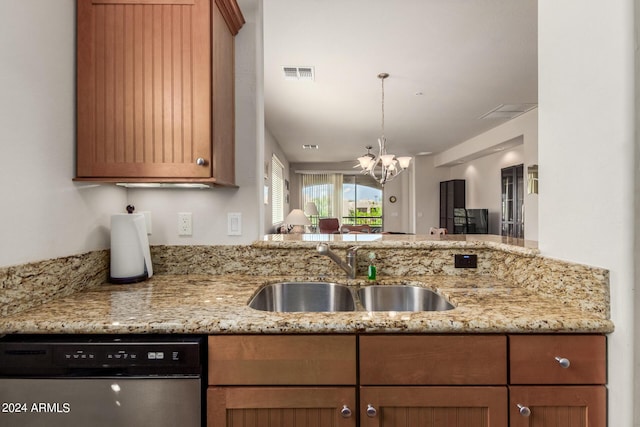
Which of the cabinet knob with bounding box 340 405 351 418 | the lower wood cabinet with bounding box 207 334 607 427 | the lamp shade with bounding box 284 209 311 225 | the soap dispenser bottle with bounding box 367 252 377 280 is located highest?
the lamp shade with bounding box 284 209 311 225

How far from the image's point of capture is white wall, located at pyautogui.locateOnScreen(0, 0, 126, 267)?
1.10 metres

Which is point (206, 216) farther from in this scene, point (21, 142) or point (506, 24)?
point (506, 24)

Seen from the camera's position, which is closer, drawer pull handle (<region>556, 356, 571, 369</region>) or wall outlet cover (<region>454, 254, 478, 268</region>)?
drawer pull handle (<region>556, 356, 571, 369</region>)

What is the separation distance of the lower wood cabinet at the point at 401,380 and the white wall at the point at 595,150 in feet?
0.40

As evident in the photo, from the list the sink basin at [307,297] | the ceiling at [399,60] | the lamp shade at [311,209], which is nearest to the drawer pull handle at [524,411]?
the sink basin at [307,297]

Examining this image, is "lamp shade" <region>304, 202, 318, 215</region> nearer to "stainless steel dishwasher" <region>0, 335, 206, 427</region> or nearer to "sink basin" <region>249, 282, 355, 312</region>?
"sink basin" <region>249, 282, 355, 312</region>

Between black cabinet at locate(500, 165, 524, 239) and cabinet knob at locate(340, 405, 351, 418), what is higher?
black cabinet at locate(500, 165, 524, 239)

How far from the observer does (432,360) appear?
3.39ft

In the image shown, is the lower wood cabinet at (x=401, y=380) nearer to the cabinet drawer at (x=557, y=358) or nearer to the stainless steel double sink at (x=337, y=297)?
the cabinet drawer at (x=557, y=358)

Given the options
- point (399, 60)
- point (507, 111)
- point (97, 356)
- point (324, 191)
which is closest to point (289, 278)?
point (97, 356)

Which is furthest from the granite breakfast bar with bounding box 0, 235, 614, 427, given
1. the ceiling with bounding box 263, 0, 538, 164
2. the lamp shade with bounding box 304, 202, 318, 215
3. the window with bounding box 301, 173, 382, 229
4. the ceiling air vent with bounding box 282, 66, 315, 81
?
the window with bounding box 301, 173, 382, 229

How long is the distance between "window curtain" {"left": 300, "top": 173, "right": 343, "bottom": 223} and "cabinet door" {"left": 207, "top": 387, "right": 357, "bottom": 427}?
9570mm

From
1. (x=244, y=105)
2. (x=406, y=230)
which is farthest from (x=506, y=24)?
(x=406, y=230)

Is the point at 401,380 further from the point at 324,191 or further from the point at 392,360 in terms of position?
the point at 324,191
